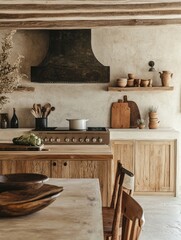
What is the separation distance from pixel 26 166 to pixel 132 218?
8.22 feet

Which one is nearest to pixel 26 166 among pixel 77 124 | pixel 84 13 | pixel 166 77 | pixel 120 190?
pixel 120 190

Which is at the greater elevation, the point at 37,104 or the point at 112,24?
the point at 112,24

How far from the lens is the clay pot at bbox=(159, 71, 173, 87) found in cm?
728

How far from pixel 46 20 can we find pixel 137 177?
288cm

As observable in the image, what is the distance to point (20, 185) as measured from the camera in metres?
2.37

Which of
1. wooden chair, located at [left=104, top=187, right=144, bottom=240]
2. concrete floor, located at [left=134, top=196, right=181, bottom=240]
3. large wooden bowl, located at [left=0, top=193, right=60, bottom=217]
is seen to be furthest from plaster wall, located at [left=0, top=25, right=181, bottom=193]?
large wooden bowl, located at [left=0, top=193, right=60, bottom=217]

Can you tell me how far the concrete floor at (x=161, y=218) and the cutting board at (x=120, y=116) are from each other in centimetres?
137

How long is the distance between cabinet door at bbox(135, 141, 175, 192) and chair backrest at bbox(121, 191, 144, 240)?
4.46m

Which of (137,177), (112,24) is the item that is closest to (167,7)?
(112,24)

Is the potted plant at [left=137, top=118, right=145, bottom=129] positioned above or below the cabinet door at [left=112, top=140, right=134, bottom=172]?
above

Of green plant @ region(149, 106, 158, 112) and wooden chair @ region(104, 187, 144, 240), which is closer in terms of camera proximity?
wooden chair @ region(104, 187, 144, 240)

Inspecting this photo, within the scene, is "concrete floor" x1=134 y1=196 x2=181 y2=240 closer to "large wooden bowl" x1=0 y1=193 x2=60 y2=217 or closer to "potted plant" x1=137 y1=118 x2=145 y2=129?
"potted plant" x1=137 y1=118 x2=145 y2=129

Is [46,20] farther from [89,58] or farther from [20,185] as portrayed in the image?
[20,185]

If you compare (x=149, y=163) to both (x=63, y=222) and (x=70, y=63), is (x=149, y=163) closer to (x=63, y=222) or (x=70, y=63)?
(x=70, y=63)
